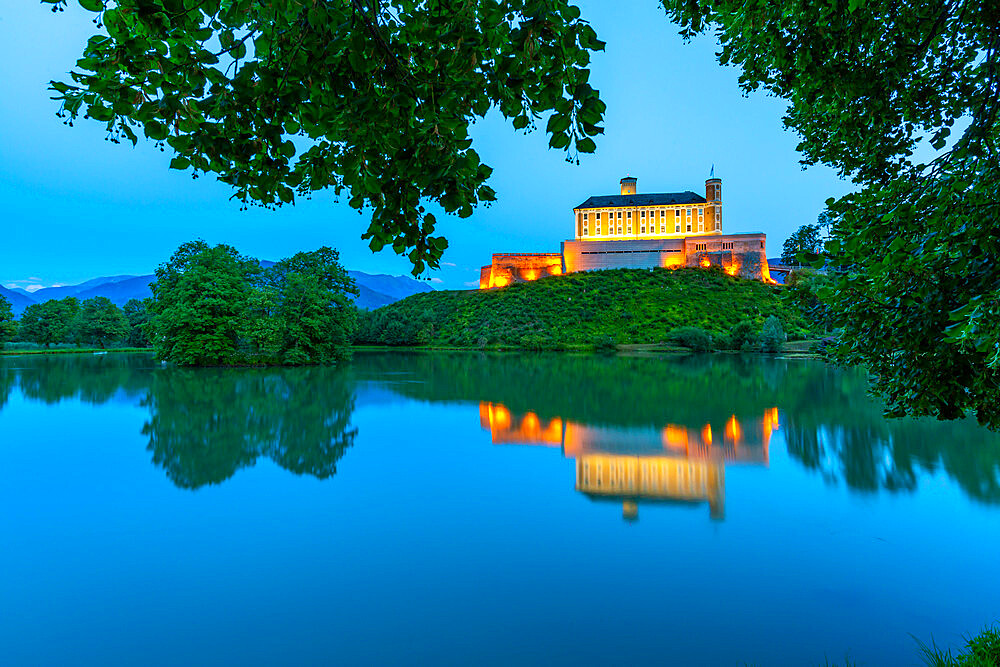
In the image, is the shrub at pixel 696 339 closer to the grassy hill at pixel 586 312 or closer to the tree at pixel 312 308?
the grassy hill at pixel 586 312

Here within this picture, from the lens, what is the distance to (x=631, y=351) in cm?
5372

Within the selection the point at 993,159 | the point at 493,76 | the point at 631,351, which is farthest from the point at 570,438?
the point at 631,351

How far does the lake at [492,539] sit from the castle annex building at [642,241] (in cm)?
6390

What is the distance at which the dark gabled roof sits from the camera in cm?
8350

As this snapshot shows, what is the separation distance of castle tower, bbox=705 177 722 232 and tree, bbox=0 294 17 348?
3245 inches

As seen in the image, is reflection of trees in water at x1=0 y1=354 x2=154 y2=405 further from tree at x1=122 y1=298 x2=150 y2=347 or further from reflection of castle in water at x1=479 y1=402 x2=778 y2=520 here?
tree at x1=122 y1=298 x2=150 y2=347

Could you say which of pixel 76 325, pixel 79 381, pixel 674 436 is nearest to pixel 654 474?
pixel 674 436

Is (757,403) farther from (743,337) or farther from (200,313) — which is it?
(743,337)

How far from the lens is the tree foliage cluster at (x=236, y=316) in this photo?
1334 inches

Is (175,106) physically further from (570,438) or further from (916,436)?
(916,436)

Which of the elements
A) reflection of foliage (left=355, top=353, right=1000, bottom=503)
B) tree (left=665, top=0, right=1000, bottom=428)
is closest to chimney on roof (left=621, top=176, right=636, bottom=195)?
reflection of foliage (left=355, top=353, right=1000, bottom=503)

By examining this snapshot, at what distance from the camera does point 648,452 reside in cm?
1330

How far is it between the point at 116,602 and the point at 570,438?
1085 centimetres

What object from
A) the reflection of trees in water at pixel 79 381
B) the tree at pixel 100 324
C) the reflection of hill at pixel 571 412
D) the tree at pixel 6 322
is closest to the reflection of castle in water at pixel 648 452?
the reflection of hill at pixel 571 412
